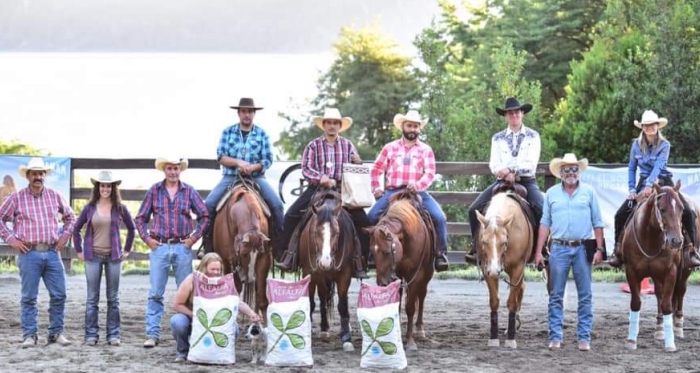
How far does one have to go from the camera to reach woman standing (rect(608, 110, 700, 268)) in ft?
34.7

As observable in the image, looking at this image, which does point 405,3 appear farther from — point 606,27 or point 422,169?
point 422,169

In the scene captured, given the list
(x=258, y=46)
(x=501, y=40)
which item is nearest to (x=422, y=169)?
(x=501, y=40)

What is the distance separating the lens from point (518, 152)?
428 inches

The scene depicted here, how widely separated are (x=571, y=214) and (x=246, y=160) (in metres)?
3.49

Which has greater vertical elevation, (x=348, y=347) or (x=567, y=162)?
(x=567, y=162)

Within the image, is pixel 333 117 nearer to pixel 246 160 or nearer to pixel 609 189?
pixel 246 160

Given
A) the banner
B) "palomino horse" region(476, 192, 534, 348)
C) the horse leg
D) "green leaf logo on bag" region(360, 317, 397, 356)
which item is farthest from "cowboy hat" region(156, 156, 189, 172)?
the banner

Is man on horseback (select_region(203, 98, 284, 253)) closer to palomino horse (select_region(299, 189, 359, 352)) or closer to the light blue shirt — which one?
palomino horse (select_region(299, 189, 359, 352))

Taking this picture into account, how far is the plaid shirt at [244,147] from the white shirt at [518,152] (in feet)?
8.22

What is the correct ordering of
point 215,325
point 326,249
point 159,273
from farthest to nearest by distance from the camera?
point 159,273
point 326,249
point 215,325

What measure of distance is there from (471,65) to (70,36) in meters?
14.1

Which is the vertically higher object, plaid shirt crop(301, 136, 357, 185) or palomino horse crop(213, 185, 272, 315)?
plaid shirt crop(301, 136, 357, 185)

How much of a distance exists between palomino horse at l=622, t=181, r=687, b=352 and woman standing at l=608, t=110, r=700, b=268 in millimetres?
237

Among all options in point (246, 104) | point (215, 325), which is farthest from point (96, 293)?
point (246, 104)
